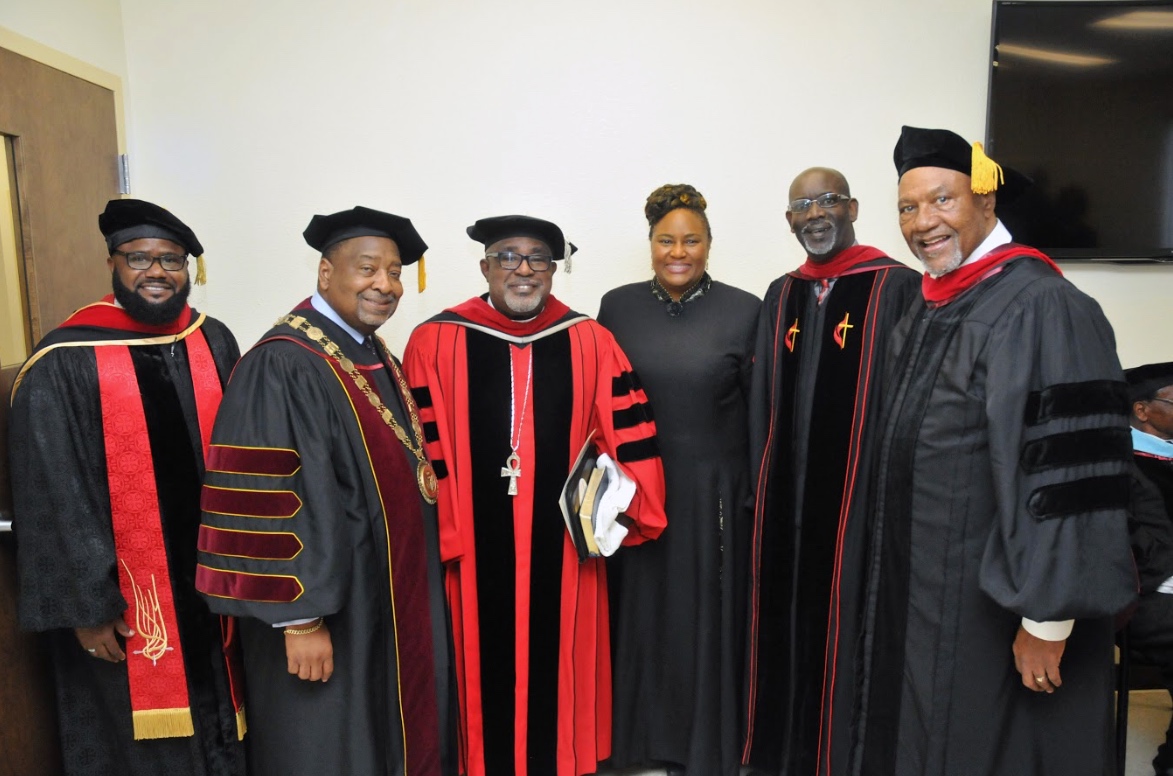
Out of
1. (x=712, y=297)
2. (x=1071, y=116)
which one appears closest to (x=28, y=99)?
(x=712, y=297)

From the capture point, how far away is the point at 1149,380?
280 cm

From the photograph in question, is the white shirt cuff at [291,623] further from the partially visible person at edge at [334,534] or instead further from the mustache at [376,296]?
the mustache at [376,296]

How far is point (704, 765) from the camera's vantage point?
8.62ft

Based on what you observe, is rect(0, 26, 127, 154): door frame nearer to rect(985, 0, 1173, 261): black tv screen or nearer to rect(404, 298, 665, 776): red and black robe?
rect(404, 298, 665, 776): red and black robe

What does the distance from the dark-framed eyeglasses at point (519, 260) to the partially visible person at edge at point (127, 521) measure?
35.3 inches

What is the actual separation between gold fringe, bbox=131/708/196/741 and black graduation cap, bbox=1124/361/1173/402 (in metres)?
3.34

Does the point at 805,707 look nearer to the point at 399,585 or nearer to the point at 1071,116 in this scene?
the point at 399,585

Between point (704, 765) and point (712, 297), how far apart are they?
166 centimetres

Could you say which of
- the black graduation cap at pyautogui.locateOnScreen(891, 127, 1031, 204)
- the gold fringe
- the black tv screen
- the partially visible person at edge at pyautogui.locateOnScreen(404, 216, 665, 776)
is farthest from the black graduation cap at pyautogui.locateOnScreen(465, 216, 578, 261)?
the black tv screen

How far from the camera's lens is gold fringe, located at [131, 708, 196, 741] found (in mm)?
2033

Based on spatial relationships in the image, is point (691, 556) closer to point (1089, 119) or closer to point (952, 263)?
point (952, 263)

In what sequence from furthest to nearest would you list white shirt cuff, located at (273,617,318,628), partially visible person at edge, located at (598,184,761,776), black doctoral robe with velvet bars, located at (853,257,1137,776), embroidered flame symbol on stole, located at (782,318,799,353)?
partially visible person at edge, located at (598,184,761,776) → embroidered flame symbol on stole, located at (782,318,799,353) → white shirt cuff, located at (273,617,318,628) → black doctoral robe with velvet bars, located at (853,257,1137,776)

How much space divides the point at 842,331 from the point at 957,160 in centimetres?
65

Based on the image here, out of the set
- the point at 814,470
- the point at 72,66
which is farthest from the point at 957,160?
the point at 72,66
